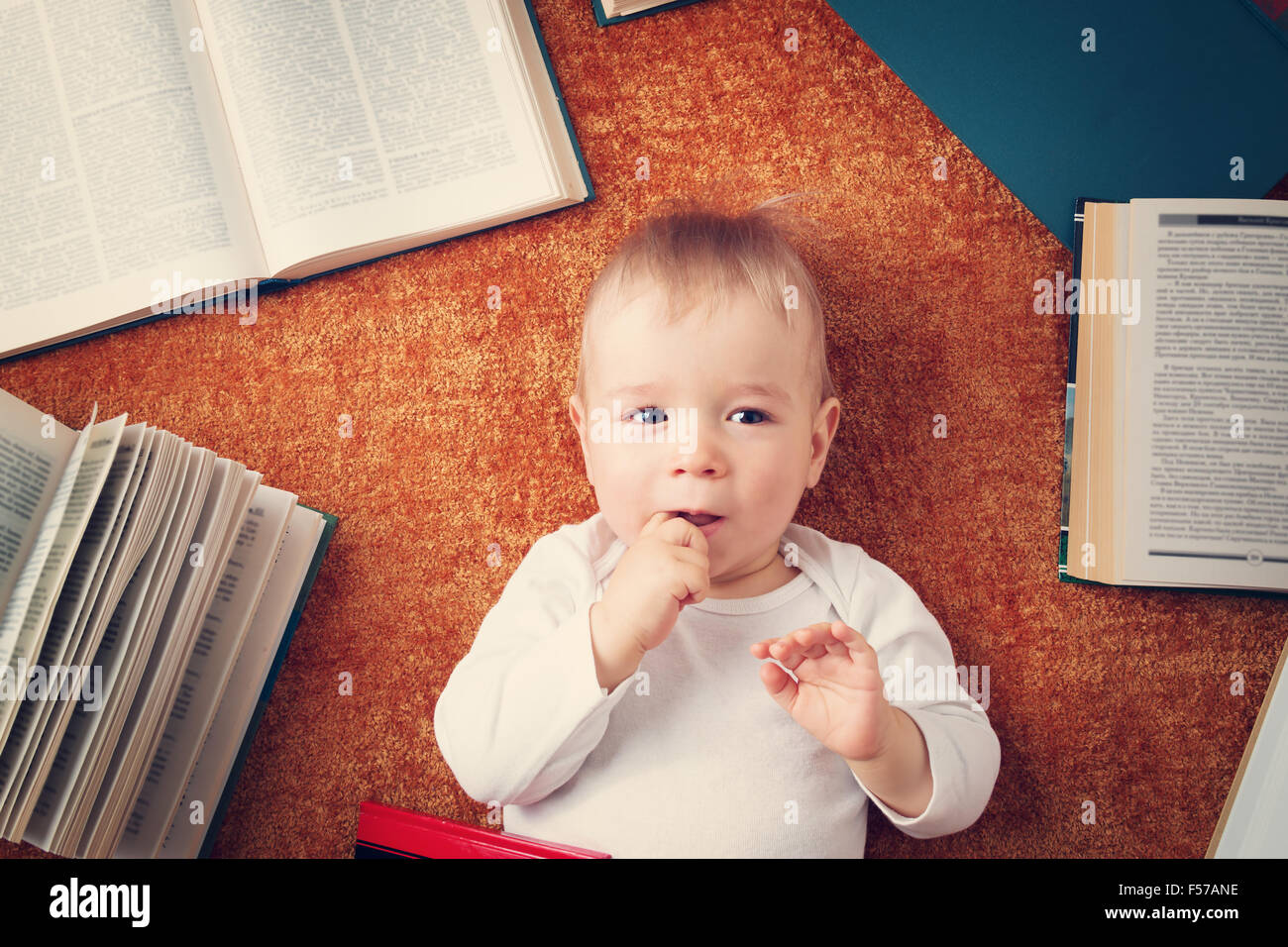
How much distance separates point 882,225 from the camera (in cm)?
102

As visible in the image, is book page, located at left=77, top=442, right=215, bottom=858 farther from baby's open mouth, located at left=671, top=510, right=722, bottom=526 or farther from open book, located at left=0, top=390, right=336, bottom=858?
baby's open mouth, located at left=671, top=510, right=722, bottom=526

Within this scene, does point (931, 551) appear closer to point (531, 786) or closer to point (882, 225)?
point (882, 225)

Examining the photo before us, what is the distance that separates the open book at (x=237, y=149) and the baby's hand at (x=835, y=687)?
637 millimetres

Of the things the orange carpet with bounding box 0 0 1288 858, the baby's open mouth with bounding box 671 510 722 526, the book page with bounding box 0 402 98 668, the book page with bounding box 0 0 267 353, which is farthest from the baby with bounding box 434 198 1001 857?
the book page with bounding box 0 0 267 353

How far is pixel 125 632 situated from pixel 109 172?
588 millimetres

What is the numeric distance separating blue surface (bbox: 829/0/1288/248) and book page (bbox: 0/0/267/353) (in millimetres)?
867

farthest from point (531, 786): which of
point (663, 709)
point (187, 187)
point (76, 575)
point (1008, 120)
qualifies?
point (1008, 120)

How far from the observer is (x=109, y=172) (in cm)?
99

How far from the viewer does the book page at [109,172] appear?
0.98m

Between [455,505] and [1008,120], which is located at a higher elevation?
[1008,120]

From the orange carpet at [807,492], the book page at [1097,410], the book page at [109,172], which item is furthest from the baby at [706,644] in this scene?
the book page at [109,172]

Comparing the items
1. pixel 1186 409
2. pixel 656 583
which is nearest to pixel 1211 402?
pixel 1186 409

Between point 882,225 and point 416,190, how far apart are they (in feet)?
1.92

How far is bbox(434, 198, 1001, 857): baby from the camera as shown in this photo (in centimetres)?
72
